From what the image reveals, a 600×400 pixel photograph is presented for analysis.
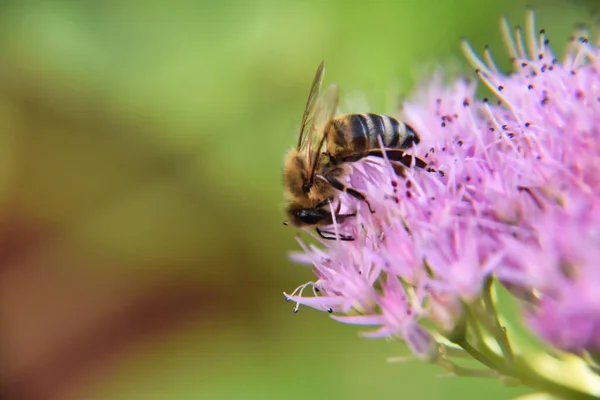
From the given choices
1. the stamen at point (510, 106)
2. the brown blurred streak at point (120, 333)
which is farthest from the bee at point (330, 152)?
the brown blurred streak at point (120, 333)

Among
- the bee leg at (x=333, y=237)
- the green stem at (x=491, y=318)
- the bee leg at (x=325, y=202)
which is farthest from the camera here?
the bee leg at (x=325, y=202)

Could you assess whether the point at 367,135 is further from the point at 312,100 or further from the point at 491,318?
the point at 491,318

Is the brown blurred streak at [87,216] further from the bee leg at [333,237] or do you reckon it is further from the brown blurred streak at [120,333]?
the bee leg at [333,237]

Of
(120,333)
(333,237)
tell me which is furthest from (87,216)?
(333,237)

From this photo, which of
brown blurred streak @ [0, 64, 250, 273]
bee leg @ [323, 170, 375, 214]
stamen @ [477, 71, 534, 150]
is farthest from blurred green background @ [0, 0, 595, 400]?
bee leg @ [323, 170, 375, 214]

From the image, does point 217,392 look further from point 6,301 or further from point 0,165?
point 0,165

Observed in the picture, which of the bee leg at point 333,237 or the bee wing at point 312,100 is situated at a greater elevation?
the bee wing at point 312,100

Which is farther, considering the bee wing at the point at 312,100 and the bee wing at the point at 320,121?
the bee wing at the point at 312,100

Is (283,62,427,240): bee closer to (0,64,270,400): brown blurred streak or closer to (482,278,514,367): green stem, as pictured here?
(482,278,514,367): green stem
